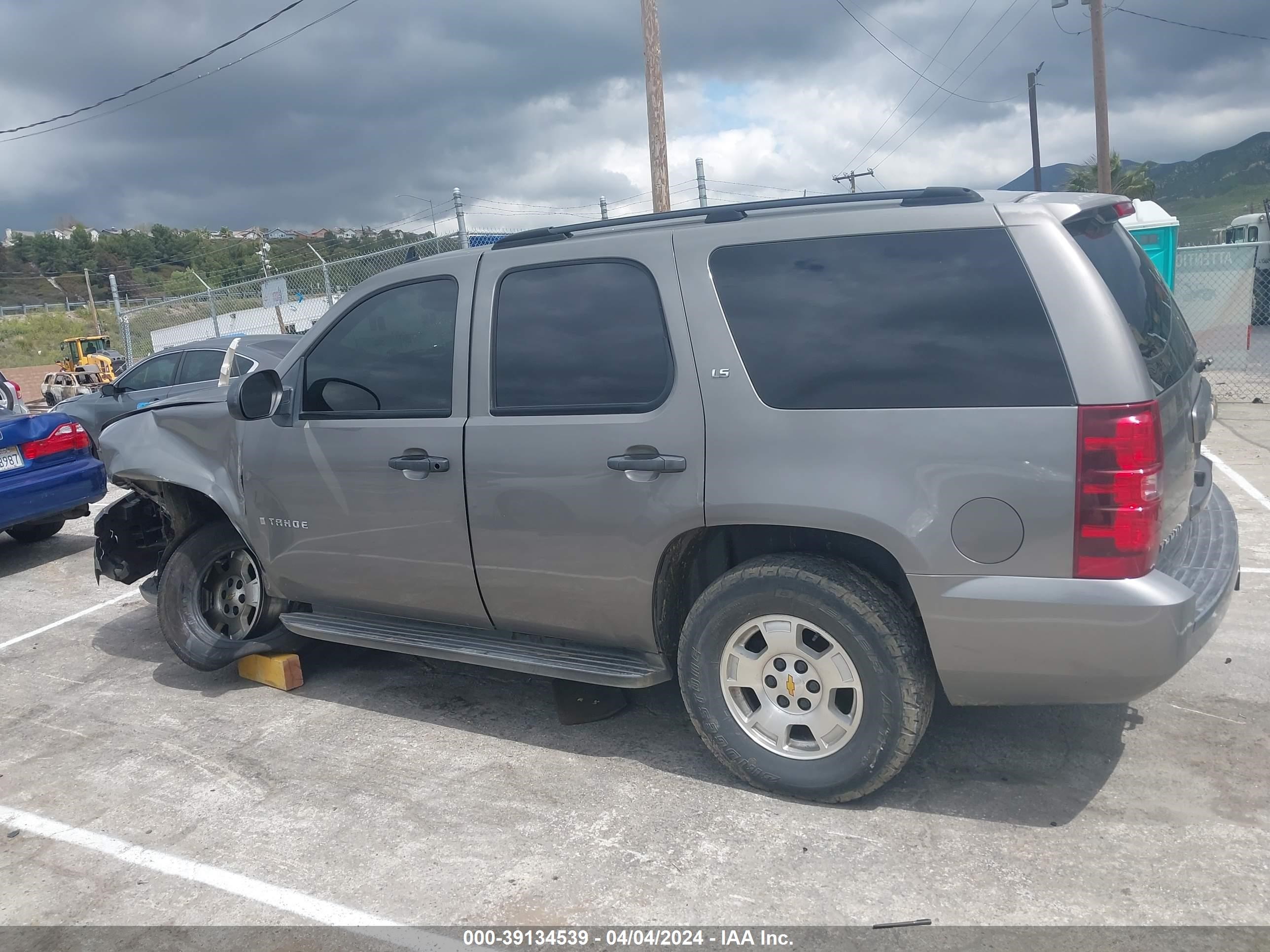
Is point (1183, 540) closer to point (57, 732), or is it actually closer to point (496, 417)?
point (496, 417)

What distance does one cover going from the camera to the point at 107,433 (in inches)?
212

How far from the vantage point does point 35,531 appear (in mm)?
8812

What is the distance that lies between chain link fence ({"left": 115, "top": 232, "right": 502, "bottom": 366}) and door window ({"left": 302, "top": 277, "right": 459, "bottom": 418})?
18.7ft

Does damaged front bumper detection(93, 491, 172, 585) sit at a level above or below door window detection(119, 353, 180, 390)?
below

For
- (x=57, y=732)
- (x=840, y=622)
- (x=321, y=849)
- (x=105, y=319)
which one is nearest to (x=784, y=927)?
(x=840, y=622)

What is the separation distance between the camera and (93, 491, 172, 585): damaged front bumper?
5727 millimetres

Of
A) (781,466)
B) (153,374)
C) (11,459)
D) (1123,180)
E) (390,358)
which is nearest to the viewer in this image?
(781,466)

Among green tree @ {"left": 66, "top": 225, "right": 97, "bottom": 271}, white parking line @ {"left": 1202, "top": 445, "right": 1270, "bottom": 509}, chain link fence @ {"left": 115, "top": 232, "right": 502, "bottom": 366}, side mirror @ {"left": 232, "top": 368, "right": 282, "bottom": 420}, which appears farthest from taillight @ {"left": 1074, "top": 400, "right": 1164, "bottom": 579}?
green tree @ {"left": 66, "top": 225, "right": 97, "bottom": 271}

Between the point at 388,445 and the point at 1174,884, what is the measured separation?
324 centimetres

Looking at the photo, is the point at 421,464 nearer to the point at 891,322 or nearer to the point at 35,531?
the point at 891,322

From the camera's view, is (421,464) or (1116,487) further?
(421,464)

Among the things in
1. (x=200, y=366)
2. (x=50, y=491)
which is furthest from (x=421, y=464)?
(x=200, y=366)

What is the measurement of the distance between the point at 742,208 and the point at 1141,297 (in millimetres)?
1428

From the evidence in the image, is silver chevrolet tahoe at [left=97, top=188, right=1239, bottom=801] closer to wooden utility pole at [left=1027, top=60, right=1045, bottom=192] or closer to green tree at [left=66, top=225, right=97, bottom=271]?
wooden utility pole at [left=1027, top=60, right=1045, bottom=192]
